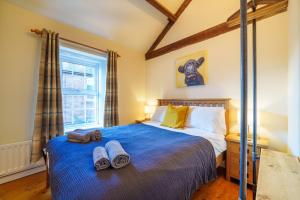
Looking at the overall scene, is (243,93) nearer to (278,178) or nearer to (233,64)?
(278,178)

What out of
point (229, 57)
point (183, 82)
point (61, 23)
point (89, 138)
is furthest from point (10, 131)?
point (229, 57)

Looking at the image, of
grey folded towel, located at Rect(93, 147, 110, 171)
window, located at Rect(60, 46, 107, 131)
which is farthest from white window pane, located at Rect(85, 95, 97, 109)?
grey folded towel, located at Rect(93, 147, 110, 171)

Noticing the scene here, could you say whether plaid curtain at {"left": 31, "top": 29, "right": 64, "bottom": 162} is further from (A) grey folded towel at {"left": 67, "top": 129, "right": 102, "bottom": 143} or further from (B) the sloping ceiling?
(A) grey folded towel at {"left": 67, "top": 129, "right": 102, "bottom": 143}

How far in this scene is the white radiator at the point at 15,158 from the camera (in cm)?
190

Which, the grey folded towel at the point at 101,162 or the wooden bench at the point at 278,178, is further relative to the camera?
the grey folded towel at the point at 101,162

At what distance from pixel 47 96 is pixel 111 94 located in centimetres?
111

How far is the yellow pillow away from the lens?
2371 mm

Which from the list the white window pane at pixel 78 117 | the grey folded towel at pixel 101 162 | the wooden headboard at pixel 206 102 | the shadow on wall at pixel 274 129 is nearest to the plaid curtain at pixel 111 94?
the white window pane at pixel 78 117

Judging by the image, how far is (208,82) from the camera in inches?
102

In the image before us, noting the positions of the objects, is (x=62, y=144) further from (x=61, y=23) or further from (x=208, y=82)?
(x=208, y=82)

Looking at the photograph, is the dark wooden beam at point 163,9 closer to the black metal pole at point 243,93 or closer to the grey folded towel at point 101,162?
the black metal pole at point 243,93

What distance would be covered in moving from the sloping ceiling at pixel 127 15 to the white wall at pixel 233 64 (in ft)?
0.06

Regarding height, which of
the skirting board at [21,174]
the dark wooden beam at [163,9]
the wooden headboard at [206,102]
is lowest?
the skirting board at [21,174]

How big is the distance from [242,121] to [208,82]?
2.17m
